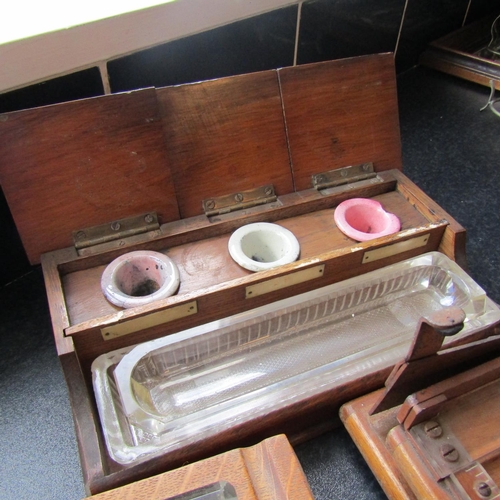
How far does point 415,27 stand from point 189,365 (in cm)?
142

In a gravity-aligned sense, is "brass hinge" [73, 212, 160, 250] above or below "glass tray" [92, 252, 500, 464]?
above

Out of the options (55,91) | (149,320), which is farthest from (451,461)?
(55,91)

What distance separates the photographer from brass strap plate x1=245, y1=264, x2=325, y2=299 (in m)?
0.80

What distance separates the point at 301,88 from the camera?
902 mm

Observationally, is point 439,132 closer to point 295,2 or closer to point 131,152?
point 295,2

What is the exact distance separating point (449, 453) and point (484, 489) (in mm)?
52

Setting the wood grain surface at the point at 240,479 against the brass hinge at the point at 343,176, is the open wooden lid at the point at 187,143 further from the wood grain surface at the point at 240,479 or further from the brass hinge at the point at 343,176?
the wood grain surface at the point at 240,479

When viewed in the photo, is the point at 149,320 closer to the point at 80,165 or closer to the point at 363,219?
the point at 80,165

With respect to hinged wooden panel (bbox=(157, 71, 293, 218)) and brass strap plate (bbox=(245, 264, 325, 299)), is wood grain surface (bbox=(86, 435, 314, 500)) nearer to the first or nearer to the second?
brass strap plate (bbox=(245, 264, 325, 299))

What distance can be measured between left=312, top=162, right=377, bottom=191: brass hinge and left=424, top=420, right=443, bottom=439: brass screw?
1.57 ft

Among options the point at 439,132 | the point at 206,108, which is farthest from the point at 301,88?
the point at 439,132

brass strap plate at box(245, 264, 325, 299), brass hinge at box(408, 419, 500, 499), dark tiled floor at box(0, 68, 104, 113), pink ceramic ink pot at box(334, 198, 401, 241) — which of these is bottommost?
brass hinge at box(408, 419, 500, 499)

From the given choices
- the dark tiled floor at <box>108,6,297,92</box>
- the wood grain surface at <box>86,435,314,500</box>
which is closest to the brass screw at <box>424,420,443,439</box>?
the wood grain surface at <box>86,435,314,500</box>

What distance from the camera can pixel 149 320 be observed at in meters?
0.76
